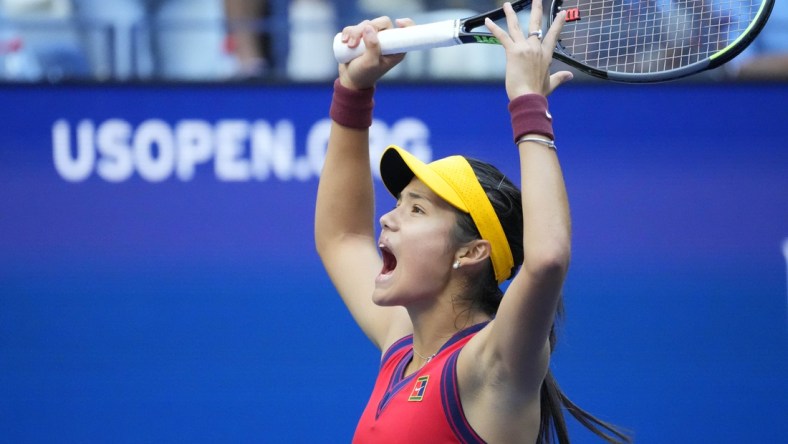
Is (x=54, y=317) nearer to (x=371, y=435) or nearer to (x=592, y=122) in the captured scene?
(x=592, y=122)

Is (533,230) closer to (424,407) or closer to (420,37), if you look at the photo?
(424,407)

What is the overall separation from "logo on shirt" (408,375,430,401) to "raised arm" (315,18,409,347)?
410mm

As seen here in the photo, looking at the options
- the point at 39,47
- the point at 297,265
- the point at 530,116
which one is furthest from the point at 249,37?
the point at 530,116

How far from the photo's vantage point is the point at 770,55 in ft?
15.0

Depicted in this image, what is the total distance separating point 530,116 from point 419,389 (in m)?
0.56

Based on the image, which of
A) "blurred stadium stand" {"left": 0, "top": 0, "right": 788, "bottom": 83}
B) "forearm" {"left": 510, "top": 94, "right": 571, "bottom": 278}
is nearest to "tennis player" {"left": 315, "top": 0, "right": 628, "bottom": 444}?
"forearm" {"left": 510, "top": 94, "right": 571, "bottom": 278}

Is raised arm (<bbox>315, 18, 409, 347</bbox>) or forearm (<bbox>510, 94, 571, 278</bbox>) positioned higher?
forearm (<bbox>510, 94, 571, 278</bbox>)

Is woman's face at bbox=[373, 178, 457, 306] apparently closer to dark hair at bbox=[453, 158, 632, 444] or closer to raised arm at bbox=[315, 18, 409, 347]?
dark hair at bbox=[453, 158, 632, 444]

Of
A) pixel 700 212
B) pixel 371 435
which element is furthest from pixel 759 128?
pixel 371 435

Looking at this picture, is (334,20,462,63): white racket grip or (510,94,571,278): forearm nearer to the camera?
(510,94,571,278): forearm

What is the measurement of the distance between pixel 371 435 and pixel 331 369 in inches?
90.7

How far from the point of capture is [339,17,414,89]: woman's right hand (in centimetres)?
247

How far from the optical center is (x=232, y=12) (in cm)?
486

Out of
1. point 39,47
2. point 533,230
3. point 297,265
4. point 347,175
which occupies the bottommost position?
point 297,265
